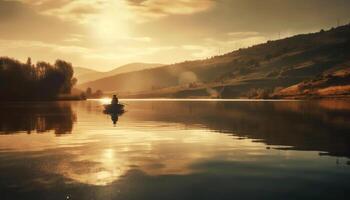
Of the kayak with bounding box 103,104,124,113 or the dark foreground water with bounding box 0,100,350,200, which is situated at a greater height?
the kayak with bounding box 103,104,124,113

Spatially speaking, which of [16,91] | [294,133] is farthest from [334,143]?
[16,91]

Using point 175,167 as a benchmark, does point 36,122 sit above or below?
above

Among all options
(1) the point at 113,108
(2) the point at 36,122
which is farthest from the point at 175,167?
(1) the point at 113,108

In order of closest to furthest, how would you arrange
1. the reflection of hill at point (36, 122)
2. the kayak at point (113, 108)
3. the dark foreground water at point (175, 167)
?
the dark foreground water at point (175, 167) → the reflection of hill at point (36, 122) → the kayak at point (113, 108)

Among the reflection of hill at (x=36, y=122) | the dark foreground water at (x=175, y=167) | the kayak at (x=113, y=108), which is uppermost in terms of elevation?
the kayak at (x=113, y=108)

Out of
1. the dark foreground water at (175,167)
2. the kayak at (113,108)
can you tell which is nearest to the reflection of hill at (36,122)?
the dark foreground water at (175,167)

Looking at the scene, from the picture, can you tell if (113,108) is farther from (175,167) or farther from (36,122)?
(175,167)

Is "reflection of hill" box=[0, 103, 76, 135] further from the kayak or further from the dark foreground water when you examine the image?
the kayak

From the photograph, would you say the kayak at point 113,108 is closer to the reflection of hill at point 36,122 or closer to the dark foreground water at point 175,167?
the reflection of hill at point 36,122

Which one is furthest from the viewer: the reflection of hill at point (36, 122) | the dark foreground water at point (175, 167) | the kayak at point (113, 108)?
the kayak at point (113, 108)

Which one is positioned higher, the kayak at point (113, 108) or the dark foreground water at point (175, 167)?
the kayak at point (113, 108)

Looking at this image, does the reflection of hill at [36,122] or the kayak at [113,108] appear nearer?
the reflection of hill at [36,122]

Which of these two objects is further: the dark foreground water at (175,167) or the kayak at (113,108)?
the kayak at (113,108)

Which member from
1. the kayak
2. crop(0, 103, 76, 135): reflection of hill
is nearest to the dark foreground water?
crop(0, 103, 76, 135): reflection of hill
